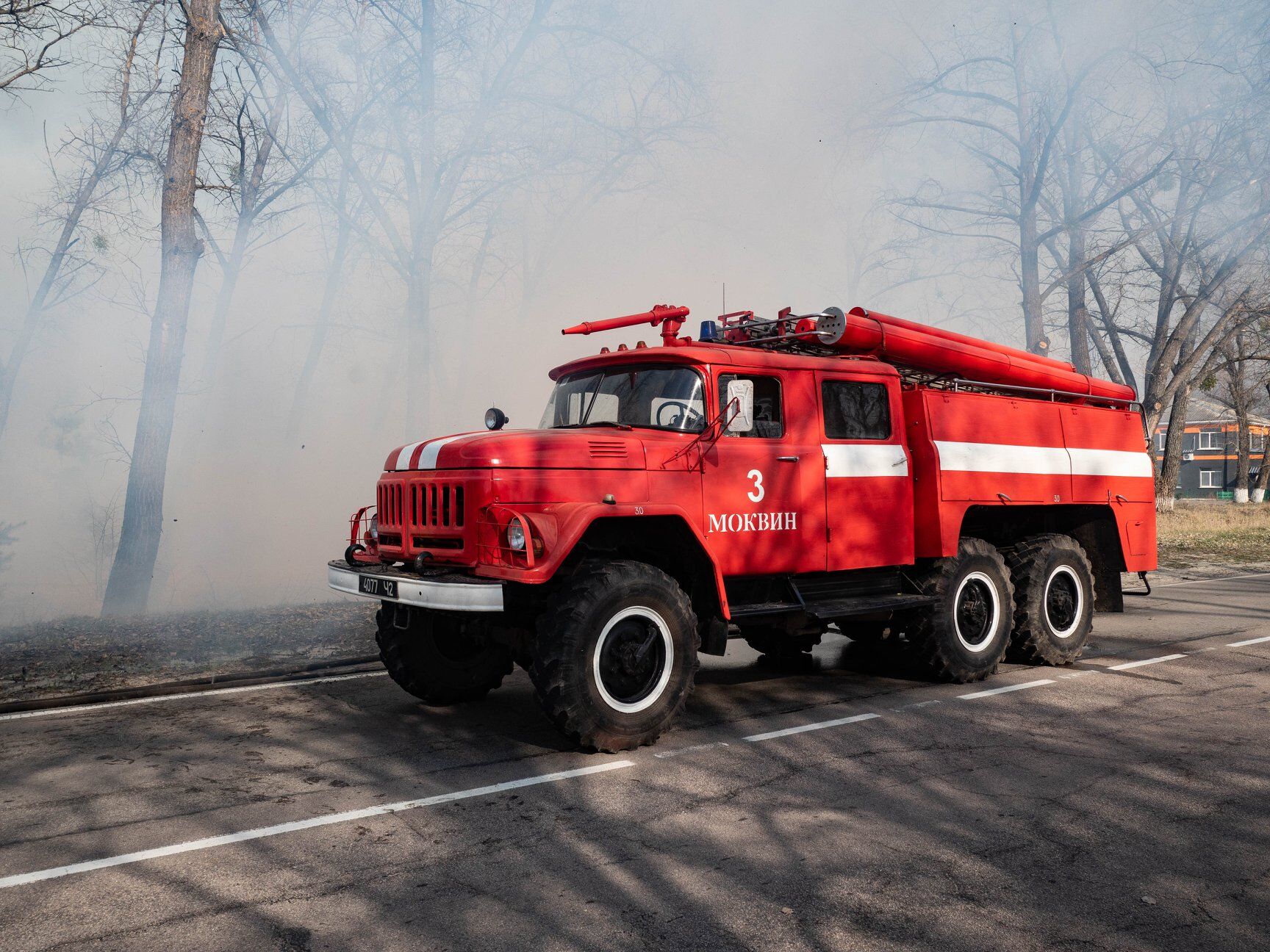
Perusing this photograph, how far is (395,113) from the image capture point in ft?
50.8

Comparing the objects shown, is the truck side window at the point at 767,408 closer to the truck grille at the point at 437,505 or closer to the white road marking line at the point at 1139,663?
the truck grille at the point at 437,505

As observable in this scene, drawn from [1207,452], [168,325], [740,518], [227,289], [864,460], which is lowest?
[740,518]

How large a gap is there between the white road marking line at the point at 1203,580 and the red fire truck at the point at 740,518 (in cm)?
582

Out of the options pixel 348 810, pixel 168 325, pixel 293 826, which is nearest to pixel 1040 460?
pixel 348 810

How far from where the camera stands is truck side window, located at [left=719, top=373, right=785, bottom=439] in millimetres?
6789

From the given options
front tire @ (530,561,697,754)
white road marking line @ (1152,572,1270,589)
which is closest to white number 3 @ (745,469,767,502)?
front tire @ (530,561,697,754)

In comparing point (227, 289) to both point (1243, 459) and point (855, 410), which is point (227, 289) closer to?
point (855, 410)

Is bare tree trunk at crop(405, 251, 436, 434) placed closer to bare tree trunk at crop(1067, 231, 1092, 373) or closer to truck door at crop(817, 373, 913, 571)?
truck door at crop(817, 373, 913, 571)

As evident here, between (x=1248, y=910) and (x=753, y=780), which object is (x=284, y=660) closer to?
(x=753, y=780)

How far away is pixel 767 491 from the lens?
665cm

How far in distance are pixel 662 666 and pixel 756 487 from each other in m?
1.49

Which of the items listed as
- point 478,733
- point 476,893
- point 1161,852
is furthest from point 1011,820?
point 478,733

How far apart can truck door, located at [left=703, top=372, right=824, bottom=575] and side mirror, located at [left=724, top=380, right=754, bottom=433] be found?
0.15 m

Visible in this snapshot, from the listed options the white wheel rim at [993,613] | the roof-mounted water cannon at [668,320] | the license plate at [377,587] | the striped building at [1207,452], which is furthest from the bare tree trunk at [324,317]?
the striped building at [1207,452]
